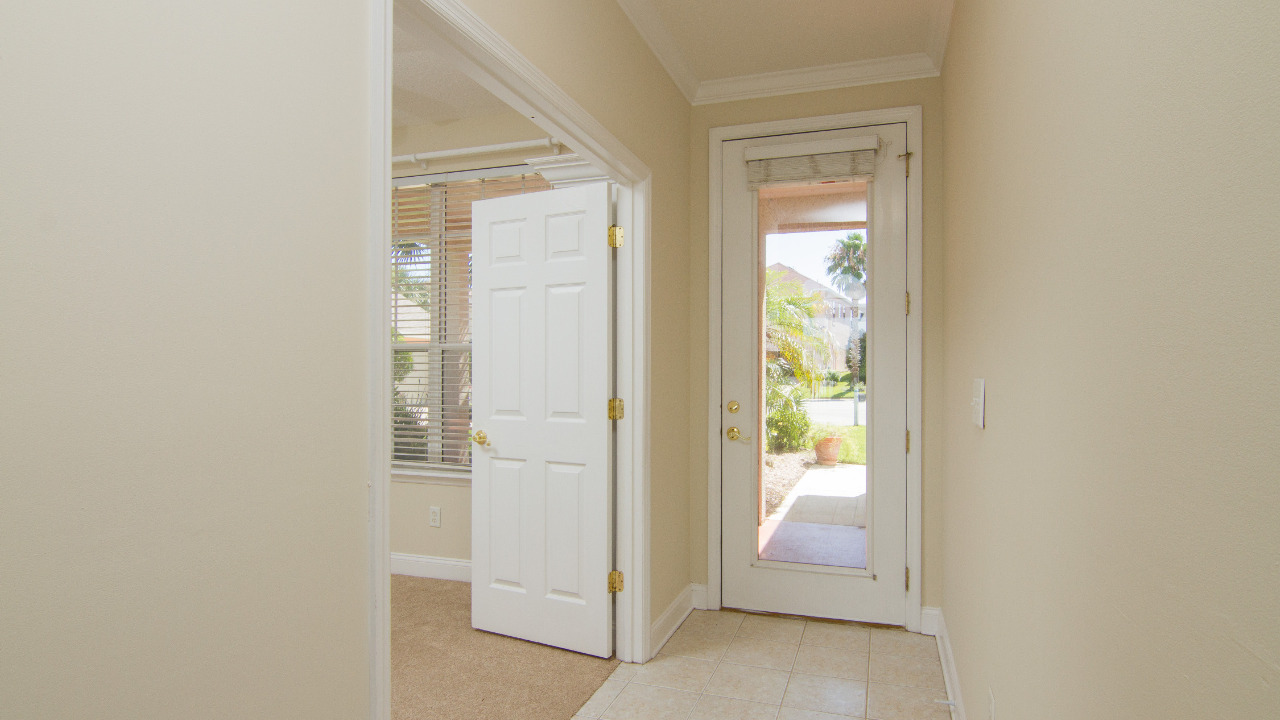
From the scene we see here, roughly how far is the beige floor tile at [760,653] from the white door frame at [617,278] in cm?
39

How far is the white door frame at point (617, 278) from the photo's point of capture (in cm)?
135

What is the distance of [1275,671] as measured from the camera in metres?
0.49

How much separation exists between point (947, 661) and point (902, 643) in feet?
1.09

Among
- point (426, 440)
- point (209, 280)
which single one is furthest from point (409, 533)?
point (209, 280)

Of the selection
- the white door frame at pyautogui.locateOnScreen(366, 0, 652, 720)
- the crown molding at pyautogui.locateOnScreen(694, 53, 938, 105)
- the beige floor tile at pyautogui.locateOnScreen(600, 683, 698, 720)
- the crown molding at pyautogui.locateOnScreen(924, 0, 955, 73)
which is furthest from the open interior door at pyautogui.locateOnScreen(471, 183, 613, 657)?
the crown molding at pyautogui.locateOnScreen(924, 0, 955, 73)

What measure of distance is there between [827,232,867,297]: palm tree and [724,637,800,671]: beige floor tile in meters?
1.69

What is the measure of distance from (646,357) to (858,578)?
156 cm

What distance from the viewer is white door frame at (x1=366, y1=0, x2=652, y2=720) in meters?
1.35

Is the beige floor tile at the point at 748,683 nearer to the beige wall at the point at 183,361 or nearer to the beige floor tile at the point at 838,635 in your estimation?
the beige floor tile at the point at 838,635

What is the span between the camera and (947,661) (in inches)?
109

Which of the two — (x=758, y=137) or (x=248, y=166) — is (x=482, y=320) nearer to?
(x=758, y=137)

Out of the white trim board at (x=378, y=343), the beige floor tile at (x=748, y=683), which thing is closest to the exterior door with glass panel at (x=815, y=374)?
the beige floor tile at (x=748, y=683)

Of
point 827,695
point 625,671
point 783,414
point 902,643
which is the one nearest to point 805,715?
point 827,695

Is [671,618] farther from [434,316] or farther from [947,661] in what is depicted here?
[434,316]
